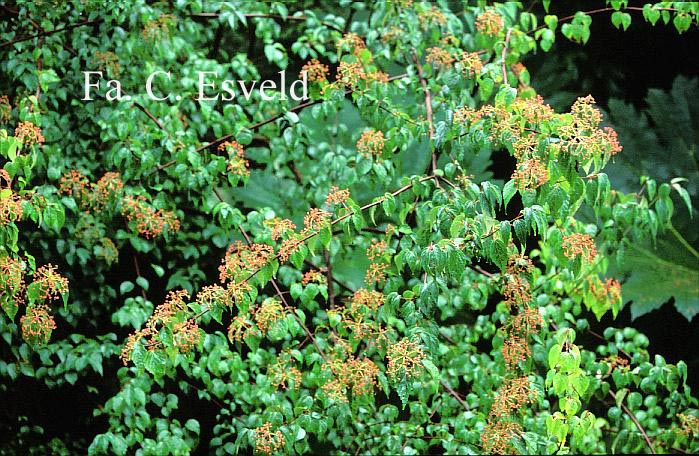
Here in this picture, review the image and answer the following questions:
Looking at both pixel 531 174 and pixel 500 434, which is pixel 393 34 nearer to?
pixel 531 174

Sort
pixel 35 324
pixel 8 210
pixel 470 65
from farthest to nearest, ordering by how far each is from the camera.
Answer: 1. pixel 470 65
2. pixel 35 324
3. pixel 8 210

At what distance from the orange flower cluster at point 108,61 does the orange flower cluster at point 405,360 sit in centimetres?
142

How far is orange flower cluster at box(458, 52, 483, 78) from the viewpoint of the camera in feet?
7.12

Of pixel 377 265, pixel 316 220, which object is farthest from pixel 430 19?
pixel 316 220

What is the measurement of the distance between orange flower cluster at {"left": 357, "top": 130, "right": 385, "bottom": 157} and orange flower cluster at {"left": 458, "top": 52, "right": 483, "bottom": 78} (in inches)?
10.6

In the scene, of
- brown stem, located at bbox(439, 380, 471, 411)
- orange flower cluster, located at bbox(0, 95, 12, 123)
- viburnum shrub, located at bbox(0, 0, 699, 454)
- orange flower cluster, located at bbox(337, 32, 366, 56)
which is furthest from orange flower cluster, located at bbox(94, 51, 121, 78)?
brown stem, located at bbox(439, 380, 471, 411)

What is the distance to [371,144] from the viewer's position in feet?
7.43

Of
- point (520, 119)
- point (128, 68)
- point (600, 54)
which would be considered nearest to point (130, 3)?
point (128, 68)

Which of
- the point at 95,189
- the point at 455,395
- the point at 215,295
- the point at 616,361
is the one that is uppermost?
the point at 215,295

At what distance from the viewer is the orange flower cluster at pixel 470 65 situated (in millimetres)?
2170

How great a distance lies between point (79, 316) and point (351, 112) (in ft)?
5.49

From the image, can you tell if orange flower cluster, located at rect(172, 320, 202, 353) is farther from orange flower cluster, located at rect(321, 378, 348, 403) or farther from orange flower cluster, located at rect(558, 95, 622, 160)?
orange flower cluster, located at rect(558, 95, 622, 160)

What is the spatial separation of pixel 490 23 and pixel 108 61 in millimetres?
1151

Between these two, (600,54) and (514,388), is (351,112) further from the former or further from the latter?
(514,388)
